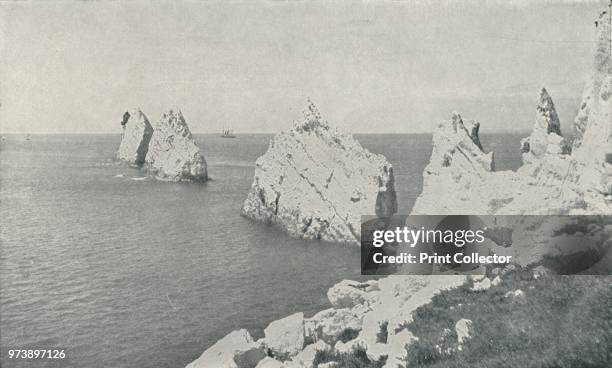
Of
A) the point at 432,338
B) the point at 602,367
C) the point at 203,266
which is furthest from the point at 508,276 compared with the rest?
the point at 203,266

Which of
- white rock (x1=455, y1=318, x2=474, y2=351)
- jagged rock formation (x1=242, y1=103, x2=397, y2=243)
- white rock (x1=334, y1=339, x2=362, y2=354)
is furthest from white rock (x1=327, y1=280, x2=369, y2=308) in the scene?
jagged rock formation (x1=242, y1=103, x2=397, y2=243)

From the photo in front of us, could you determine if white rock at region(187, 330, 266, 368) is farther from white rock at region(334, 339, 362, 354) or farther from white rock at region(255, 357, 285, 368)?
white rock at region(334, 339, 362, 354)

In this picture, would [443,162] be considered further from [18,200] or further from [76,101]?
[18,200]

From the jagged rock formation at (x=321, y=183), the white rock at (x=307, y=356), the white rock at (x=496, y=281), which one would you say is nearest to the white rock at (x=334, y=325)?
the white rock at (x=307, y=356)

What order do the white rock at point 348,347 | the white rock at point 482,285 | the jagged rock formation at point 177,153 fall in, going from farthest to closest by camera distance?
the jagged rock formation at point 177,153 → the white rock at point 482,285 → the white rock at point 348,347

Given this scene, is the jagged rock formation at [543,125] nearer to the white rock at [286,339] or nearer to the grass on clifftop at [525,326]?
the grass on clifftop at [525,326]

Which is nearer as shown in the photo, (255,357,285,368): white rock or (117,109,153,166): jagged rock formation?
(255,357,285,368): white rock

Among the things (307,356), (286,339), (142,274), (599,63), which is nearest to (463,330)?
(307,356)
